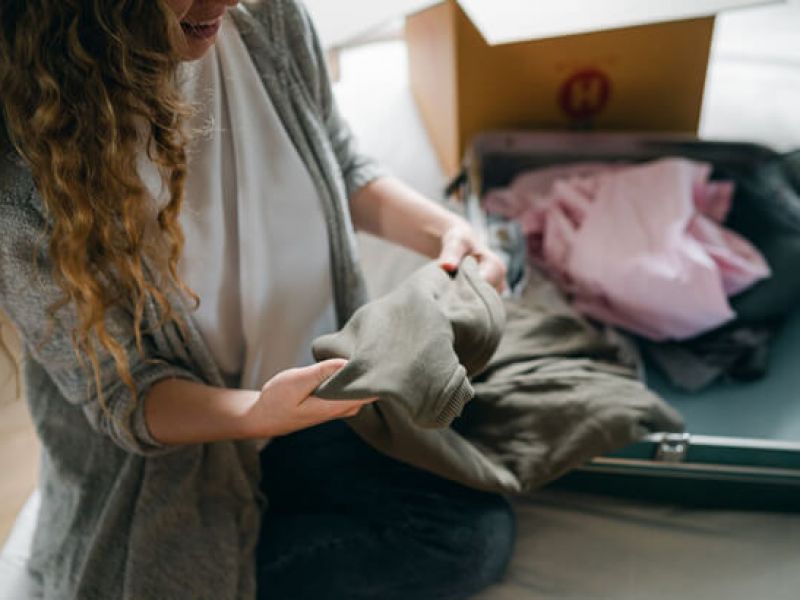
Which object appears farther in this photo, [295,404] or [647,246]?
[647,246]

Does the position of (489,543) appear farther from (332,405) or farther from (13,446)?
(13,446)

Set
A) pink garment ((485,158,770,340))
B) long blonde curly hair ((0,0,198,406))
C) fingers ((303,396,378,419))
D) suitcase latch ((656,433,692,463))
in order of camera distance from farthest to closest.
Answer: pink garment ((485,158,770,340))
suitcase latch ((656,433,692,463))
fingers ((303,396,378,419))
long blonde curly hair ((0,0,198,406))

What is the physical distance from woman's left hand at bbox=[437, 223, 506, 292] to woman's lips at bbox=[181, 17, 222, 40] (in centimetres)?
30

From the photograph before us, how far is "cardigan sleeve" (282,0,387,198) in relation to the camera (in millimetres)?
734

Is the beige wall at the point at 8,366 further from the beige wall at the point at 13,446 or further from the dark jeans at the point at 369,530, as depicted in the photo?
the dark jeans at the point at 369,530

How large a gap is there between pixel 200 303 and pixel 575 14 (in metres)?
0.55

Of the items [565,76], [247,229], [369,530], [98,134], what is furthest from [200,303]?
[565,76]

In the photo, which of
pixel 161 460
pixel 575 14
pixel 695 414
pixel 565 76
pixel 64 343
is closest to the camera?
pixel 64 343

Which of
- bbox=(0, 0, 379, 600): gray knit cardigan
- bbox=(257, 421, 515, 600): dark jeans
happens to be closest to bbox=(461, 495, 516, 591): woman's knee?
bbox=(257, 421, 515, 600): dark jeans

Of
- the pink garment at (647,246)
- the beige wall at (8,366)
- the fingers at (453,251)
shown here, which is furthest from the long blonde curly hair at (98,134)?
the pink garment at (647,246)

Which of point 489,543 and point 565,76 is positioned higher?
point 565,76

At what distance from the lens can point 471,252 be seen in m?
0.78

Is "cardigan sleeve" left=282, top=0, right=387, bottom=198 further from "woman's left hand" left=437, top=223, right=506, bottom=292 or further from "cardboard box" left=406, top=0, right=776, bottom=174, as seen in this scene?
"cardboard box" left=406, top=0, right=776, bottom=174

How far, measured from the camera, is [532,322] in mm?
875
